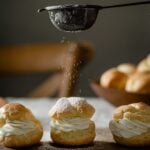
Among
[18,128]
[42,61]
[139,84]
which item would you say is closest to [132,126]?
[18,128]

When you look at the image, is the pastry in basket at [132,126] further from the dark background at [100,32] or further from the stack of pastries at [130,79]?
the dark background at [100,32]

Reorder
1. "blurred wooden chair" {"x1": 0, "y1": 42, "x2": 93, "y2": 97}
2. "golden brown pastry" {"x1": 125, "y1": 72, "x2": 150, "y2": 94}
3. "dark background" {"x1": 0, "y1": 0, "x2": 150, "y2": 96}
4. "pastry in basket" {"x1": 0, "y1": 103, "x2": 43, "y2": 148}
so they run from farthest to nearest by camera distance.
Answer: "dark background" {"x1": 0, "y1": 0, "x2": 150, "y2": 96}, "blurred wooden chair" {"x1": 0, "y1": 42, "x2": 93, "y2": 97}, "golden brown pastry" {"x1": 125, "y1": 72, "x2": 150, "y2": 94}, "pastry in basket" {"x1": 0, "y1": 103, "x2": 43, "y2": 148}

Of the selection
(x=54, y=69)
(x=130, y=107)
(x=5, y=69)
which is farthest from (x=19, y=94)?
(x=130, y=107)

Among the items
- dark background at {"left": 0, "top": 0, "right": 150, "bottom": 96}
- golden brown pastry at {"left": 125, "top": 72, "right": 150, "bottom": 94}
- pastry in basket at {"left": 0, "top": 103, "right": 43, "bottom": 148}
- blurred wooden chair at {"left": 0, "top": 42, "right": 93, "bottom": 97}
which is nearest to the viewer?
pastry in basket at {"left": 0, "top": 103, "right": 43, "bottom": 148}

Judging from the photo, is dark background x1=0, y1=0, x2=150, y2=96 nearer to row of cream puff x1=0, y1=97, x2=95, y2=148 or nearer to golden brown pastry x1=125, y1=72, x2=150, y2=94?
golden brown pastry x1=125, y1=72, x2=150, y2=94

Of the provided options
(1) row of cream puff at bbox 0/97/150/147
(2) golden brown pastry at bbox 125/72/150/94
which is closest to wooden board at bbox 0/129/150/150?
(1) row of cream puff at bbox 0/97/150/147

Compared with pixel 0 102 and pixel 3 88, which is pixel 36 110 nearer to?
pixel 0 102

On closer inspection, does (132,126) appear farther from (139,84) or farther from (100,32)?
(100,32)

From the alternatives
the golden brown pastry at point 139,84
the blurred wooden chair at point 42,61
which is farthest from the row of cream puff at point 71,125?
the blurred wooden chair at point 42,61
